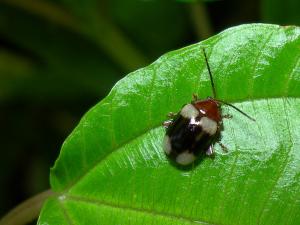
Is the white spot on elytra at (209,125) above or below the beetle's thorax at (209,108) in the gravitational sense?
below

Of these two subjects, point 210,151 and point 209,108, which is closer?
point 210,151

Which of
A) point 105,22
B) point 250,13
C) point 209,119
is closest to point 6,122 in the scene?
point 105,22

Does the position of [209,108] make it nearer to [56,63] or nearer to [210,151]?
[210,151]

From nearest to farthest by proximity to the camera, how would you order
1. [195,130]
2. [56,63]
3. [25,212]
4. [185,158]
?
[185,158]
[25,212]
[195,130]
[56,63]

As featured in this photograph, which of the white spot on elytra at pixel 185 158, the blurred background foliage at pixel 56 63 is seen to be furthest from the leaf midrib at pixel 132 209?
the blurred background foliage at pixel 56 63

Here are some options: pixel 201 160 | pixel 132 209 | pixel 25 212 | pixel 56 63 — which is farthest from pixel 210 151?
pixel 56 63

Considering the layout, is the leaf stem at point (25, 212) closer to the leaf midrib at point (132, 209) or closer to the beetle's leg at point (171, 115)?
the leaf midrib at point (132, 209)

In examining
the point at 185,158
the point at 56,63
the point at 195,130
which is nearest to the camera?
the point at 185,158

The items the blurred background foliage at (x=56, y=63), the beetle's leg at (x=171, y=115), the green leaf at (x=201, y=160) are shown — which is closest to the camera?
the green leaf at (x=201, y=160)
